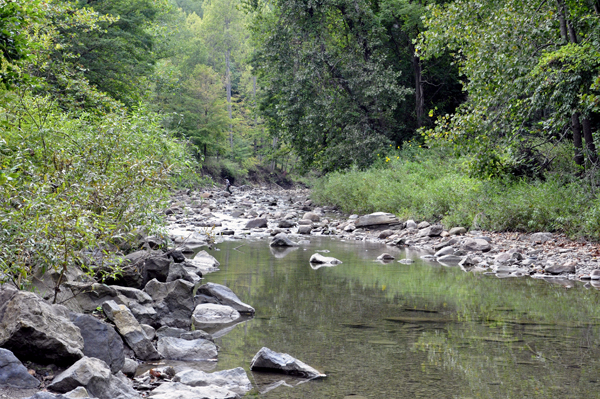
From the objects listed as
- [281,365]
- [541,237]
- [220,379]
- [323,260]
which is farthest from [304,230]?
[220,379]

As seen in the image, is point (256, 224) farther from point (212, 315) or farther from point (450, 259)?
point (212, 315)

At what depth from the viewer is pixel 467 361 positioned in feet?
14.2

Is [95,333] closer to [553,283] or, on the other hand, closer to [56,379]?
[56,379]

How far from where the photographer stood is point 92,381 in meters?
3.25

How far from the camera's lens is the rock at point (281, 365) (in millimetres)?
4031

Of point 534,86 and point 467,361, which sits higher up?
point 534,86

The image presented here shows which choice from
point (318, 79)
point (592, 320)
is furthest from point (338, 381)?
point (318, 79)

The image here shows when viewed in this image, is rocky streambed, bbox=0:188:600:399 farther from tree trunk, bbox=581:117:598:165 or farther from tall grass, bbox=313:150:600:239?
tree trunk, bbox=581:117:598:165

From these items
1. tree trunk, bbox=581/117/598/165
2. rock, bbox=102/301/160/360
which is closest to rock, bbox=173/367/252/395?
rock, bbox=102/301/160/360

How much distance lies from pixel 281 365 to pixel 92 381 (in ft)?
4.73

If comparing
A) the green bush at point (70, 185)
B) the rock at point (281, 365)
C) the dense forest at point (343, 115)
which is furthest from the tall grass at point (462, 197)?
the green bush at point (70, 185)

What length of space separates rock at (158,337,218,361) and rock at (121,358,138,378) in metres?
0.45

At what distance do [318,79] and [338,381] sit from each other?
1977cm

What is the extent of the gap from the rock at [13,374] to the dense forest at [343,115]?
99 cm
